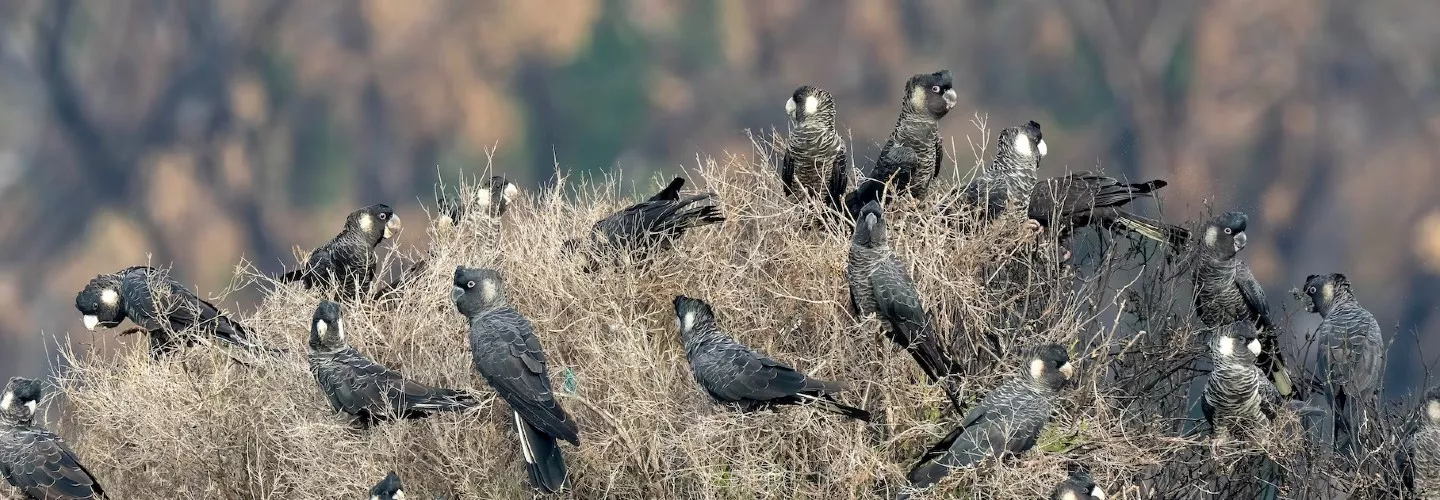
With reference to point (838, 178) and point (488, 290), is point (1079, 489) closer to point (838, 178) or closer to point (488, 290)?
point (838, 178)

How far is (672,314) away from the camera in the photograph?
32.8 feet

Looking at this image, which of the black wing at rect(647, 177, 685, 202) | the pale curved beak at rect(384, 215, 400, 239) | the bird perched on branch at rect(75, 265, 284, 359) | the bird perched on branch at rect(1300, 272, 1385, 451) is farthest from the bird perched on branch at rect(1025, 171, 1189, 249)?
the bird perched on branch at rect(75, 265, 284, 359)

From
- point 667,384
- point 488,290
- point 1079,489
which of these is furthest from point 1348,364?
point 488,290

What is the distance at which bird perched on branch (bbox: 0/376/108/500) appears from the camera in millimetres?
9227

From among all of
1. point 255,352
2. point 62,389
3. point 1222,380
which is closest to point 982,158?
point 1222,380

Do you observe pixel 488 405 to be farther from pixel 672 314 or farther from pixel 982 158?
pixel 982 158

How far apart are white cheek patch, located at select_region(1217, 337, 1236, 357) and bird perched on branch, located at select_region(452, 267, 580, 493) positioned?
164 inches

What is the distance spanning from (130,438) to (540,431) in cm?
343

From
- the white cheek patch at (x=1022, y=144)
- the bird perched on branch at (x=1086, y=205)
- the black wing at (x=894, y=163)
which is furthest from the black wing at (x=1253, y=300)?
the black wing at (x=894, y=163)

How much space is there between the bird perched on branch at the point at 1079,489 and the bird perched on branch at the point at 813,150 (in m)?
2.94

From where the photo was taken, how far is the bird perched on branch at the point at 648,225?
9.89m

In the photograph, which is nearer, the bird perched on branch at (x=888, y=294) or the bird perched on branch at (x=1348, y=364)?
the bird perched on branch at (x=888, y=294)

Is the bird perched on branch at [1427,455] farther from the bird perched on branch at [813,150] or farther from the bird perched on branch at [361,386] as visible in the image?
the bird perched on branch at [361,386]

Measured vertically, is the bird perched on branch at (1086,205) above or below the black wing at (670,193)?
below
